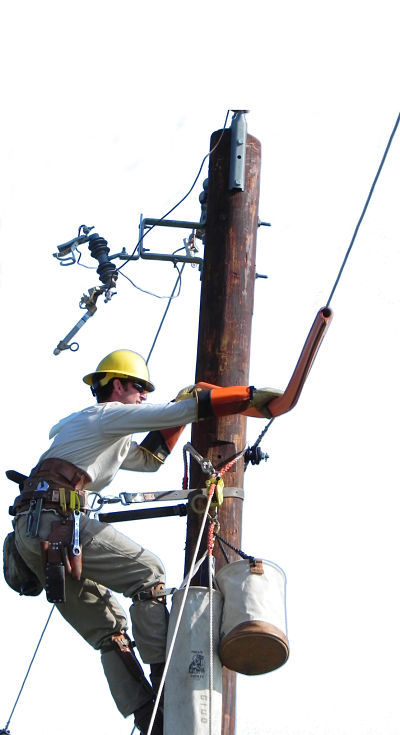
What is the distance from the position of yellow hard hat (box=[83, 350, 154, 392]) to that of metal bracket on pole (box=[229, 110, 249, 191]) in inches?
38.7

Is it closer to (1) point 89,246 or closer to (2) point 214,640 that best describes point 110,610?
(2) point 214,640

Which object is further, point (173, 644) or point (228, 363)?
point (228, 363)

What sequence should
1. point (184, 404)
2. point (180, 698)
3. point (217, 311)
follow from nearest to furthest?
point (180, 698), point (184, 404), point (217, 311)

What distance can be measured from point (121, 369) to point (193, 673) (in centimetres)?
160

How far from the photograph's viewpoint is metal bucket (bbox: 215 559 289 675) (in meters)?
5.34

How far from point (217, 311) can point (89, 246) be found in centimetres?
183

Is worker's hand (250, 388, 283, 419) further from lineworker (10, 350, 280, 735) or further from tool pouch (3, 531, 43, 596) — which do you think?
tool pouch (3, 531, 43, 596)

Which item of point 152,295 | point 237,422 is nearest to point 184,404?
point 237,422

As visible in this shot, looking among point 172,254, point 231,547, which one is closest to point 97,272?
point 172,254

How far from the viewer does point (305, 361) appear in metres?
5.82

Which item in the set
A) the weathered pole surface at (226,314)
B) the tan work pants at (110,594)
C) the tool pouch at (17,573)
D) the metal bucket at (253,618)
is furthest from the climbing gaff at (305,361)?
the tool pouch at (17,573)

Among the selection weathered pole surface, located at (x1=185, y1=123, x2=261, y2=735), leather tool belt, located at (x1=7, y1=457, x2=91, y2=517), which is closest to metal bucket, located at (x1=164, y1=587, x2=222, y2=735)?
weathered pole surface, located at (x1=185, y1=123, x2=261, y2=735)

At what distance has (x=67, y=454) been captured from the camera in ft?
19.7

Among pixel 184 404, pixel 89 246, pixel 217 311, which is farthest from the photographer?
pixel 89 246
